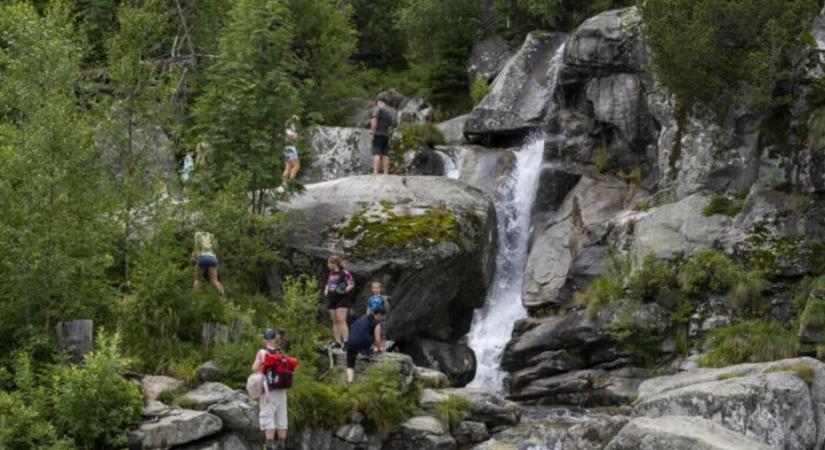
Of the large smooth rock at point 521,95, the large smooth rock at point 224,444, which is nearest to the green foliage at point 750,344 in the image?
the large smooth rock at point 224,444

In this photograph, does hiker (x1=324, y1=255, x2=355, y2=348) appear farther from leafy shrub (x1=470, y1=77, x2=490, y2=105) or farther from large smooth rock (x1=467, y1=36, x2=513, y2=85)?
large smooth rock (x1=467, y1=36, x2=513, y2=85)

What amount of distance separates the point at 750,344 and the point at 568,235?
761cm

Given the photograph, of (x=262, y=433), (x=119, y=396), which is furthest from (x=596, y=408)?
(x=119, y=396)

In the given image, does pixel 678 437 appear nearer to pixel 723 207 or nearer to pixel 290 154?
pixel 290 154

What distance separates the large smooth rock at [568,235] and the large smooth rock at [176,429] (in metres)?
12.6

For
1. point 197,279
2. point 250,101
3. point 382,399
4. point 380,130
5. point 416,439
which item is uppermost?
point 250,101

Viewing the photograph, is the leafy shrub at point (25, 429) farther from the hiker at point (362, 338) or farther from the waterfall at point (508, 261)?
the waterfall at point (508, 261)

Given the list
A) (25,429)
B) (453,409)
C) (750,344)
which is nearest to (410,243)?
(453,409)

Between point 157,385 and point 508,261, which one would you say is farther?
point 508,261

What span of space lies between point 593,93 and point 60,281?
18785 millimetres

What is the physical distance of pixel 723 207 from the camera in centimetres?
2652

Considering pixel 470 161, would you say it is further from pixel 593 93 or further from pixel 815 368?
pixel 815 368

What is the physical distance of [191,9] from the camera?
3341 centimetres

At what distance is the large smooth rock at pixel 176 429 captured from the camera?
16.4 m
